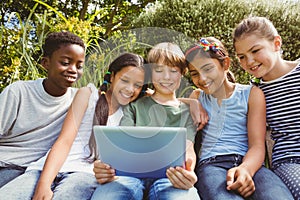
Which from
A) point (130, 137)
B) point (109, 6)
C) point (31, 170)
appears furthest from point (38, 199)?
point (109, 6)

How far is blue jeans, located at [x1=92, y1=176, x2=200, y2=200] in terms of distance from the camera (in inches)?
57.8

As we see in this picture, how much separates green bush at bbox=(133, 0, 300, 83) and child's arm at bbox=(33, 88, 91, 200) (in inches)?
92.5

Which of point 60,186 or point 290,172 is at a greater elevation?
point 290,172

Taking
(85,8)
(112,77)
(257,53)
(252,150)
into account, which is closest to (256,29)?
(257,53)

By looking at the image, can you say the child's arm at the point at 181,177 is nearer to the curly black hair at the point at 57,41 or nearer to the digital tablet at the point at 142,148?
the digital tablet at the point at 142,148

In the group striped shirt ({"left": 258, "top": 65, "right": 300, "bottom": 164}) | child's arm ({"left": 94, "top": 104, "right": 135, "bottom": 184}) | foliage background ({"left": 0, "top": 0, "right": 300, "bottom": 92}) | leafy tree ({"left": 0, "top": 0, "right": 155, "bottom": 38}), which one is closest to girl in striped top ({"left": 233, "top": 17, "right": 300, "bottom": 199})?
striped shirt ({"left": 258, "top": 65, "right": 300, "bottom": 164})

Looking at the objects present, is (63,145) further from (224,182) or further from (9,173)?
(224,182)

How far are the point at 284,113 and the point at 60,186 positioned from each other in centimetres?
105

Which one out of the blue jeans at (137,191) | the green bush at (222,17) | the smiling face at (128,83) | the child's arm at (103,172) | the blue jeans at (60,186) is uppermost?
the green bush at (222,17)

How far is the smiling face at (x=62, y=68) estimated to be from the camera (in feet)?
6.21

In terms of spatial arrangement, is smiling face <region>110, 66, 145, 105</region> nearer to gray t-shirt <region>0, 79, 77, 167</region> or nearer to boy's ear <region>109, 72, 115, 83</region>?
boy's ear <region>109, 72, 115, 83</region>

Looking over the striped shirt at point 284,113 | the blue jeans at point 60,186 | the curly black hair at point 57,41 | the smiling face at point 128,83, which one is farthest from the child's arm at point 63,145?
the striped shirt at point 284,113

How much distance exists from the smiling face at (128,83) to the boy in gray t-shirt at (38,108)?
261mm

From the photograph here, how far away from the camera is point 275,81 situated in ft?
6.20
